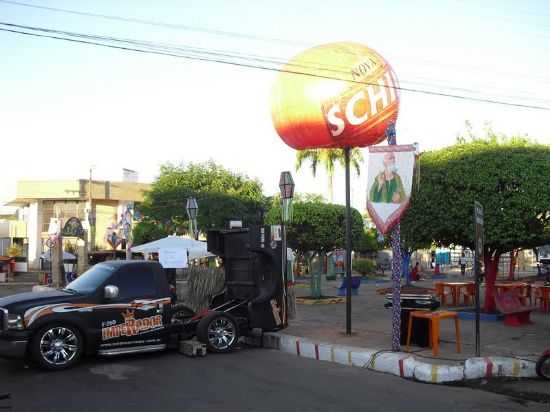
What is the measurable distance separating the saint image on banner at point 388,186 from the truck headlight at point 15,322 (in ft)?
20.1

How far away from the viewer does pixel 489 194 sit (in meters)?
15.3

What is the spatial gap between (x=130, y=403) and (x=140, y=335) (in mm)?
3164

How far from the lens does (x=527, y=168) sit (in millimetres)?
15172

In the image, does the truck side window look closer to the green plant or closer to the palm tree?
the green plant

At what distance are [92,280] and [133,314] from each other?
3.12 ft

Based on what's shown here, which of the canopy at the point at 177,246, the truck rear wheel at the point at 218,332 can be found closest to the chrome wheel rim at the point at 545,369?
the truck rear wheel at the point at 218,332

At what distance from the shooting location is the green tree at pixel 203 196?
43500 mm

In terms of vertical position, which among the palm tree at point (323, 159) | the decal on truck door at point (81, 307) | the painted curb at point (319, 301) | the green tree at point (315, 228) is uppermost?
the palm tree at point (323, 159)

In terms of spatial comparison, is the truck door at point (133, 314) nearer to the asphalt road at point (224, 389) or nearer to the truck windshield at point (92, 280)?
the truck windshield at point (92, 280)

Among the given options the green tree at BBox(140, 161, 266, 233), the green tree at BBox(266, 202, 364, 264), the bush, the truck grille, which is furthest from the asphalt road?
the green tree at BBox(140, 161, 266, 233)

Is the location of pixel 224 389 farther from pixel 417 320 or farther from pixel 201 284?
pixel 201 284

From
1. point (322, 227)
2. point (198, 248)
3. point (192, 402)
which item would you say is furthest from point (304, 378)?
point (322, 227)

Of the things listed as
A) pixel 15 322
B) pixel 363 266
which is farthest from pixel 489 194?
pixel 363 266

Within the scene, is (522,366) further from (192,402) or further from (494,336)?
(192,402)
